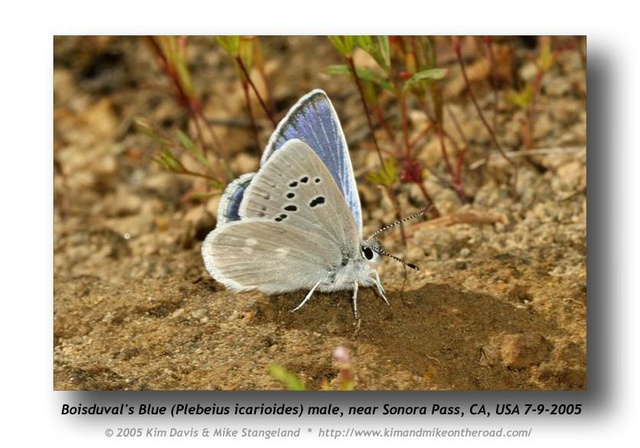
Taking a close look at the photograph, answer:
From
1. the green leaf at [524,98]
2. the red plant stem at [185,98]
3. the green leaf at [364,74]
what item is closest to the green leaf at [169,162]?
the red plant stem at [185,98]

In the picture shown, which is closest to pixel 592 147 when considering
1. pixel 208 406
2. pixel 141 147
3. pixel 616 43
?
pixel 616 43

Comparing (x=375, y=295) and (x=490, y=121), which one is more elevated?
(x=490, y=121)

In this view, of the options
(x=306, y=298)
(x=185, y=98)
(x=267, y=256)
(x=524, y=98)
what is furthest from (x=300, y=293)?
(x=524, y=98)

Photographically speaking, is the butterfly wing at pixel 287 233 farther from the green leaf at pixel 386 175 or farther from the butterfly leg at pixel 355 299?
the green leaf at pixel 386 175

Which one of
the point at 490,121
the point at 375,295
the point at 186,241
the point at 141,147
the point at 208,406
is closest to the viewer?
the point at 208,406

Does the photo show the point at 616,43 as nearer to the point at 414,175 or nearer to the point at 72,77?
the point at 414,175

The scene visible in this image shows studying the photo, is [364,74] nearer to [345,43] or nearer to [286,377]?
[345,43]

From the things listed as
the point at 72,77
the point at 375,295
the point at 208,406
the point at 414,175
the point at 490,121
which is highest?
the point at 72,77
